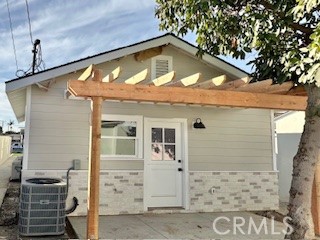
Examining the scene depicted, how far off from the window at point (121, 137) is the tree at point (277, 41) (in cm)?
294

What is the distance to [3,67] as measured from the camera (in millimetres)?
16422

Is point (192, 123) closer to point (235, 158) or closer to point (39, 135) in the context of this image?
point (235, 158)

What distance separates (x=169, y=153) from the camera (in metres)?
8.48

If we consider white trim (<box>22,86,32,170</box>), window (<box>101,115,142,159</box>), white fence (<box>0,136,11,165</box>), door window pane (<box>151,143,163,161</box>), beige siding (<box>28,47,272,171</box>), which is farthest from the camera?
white fence (<box>0,136,11,165</box>)

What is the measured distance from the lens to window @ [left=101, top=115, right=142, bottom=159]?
7996 mm

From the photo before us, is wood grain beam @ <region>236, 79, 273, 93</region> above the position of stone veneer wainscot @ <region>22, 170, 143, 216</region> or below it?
above

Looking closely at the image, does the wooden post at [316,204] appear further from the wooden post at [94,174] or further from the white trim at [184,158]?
the wooden post at [94,174]

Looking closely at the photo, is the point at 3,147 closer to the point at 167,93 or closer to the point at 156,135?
the point at 156,135

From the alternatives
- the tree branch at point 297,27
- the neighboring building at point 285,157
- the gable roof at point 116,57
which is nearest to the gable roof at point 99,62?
the gable roof at point 116,57

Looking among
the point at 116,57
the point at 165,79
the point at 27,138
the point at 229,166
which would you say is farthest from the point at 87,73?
the point at 229,166

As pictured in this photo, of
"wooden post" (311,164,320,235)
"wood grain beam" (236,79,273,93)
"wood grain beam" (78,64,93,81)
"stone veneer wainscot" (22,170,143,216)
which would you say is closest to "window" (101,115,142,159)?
"stone veneer wainscot" (22,170,143,216)

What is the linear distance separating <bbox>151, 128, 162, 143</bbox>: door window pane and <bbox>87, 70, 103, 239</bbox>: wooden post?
318cm

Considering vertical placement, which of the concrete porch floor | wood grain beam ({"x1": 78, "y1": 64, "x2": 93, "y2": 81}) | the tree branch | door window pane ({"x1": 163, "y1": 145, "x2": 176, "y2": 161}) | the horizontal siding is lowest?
the concrete porch floor

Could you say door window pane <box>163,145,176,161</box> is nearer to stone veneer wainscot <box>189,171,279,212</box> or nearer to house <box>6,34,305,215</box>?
house <box>6,34,305,215</box>
